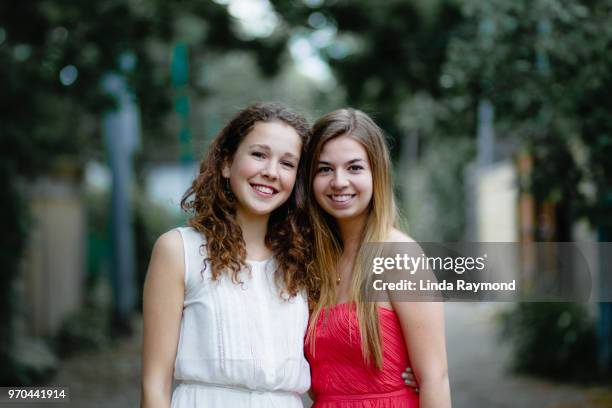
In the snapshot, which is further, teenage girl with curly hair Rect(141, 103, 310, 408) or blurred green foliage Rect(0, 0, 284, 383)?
blurred green foliage Rect(0, 0, 284, 383)

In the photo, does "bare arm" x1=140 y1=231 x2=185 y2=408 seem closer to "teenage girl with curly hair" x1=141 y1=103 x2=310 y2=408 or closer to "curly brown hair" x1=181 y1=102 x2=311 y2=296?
"teenage girl with curly hair" x1=141 y1=103 x2=310 y2=408

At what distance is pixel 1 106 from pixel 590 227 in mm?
5299

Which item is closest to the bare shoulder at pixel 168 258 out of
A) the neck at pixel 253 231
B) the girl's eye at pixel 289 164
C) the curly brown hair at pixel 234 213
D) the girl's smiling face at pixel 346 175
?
the curly brown hair at pixel 234 213

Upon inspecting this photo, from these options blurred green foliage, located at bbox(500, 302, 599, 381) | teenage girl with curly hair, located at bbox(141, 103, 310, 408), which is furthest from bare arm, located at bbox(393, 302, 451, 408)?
blurred green foliage, located at bbox(500, 302, 599, 381)

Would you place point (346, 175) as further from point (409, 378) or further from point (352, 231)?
point (409, 378)

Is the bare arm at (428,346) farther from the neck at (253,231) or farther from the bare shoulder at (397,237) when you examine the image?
the neck at (253,231)

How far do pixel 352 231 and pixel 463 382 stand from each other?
221 inches

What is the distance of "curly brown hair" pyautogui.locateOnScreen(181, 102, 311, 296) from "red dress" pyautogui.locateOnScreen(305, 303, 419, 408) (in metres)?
0.22

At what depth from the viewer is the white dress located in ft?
8.58

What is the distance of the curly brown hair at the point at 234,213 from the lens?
2791mm

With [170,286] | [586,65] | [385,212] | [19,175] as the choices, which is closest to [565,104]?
[586,65]

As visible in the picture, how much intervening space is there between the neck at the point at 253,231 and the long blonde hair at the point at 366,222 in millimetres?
222

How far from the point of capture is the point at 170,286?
262 cm

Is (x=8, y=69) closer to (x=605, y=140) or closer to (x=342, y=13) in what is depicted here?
(x=342, y=13)
